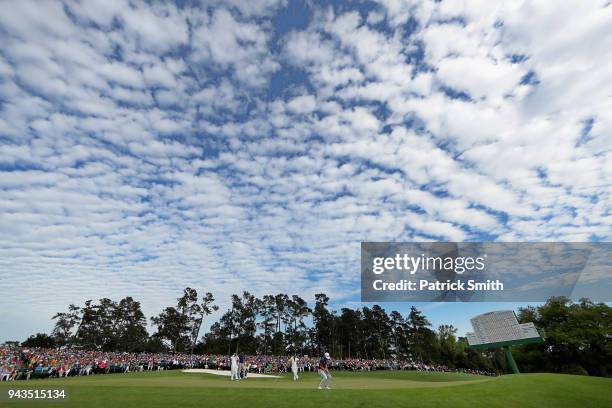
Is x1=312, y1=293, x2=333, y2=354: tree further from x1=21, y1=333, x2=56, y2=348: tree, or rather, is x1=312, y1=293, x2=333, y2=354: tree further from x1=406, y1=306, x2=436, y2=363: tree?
x1=21, y1=333, x2=56, y2=348: tree

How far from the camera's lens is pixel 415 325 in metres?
117

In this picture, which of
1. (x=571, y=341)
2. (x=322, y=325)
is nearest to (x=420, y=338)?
(x=322, y=325)

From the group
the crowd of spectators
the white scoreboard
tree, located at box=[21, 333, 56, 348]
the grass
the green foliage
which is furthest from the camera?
tree, located at box=[21, 333, 56, 348]

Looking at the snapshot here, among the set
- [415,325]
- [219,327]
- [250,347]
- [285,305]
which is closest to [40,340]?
[219,327]

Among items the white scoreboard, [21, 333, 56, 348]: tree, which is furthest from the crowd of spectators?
[21, 333, 56, 348]: tree

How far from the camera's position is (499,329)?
36.9m

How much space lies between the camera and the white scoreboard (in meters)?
34.7

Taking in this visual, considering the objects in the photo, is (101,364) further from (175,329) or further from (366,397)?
(175,329)

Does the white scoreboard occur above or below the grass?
above

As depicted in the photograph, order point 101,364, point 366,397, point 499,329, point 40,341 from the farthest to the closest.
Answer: point 40,341 < point 101,364 < point 499,329 < point 366,397

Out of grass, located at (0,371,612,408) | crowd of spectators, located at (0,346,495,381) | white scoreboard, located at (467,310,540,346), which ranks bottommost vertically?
grass, located at (0,371,612,408)

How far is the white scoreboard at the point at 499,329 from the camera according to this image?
3466 cm

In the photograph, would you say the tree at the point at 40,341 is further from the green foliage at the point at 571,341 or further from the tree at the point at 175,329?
the green foliage at the point at 571,341

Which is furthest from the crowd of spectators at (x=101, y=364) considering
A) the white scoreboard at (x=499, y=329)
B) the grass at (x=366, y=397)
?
the white scoreboard at (x=499, y=329)
